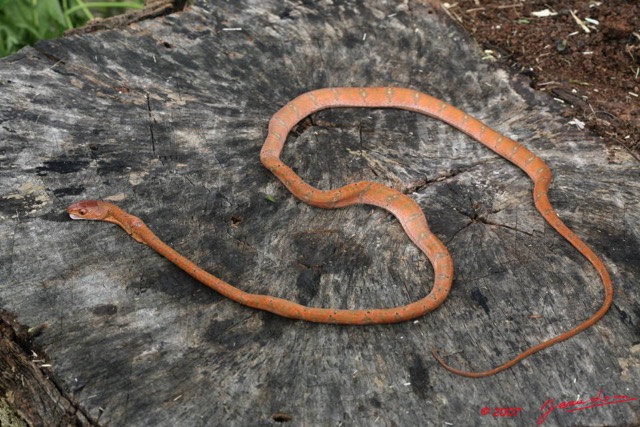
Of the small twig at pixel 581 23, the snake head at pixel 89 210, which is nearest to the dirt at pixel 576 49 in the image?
the small twig at pixel 581 23

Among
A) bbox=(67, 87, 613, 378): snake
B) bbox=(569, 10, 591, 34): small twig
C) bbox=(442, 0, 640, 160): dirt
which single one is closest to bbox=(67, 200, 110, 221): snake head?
bbox=(67, 87, 613, 378): snake

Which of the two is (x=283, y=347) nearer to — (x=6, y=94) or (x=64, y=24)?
(x=6, y=94)

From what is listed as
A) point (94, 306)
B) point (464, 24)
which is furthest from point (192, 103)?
point (464, 24)

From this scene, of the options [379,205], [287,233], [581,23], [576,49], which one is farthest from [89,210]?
[581,23]

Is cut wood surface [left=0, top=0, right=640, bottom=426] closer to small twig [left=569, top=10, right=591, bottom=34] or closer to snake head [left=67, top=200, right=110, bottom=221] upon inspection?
snake head [left=67, top=200, right=110, bottom=221]

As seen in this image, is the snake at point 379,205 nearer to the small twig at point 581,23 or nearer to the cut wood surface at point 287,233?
the cut wood surface at point 287,233

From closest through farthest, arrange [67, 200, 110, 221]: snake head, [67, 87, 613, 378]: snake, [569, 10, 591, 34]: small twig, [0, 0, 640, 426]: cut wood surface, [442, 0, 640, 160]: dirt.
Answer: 1. [0, 0, 640, 426]: cut wood surface
2. [67, 87, 613, 378]: snake
3. [67, 200, 110, 221]: snake head
4. [442, 0, 640, 160]: dirt
5. [569, 10, 591, 34]: small twig
